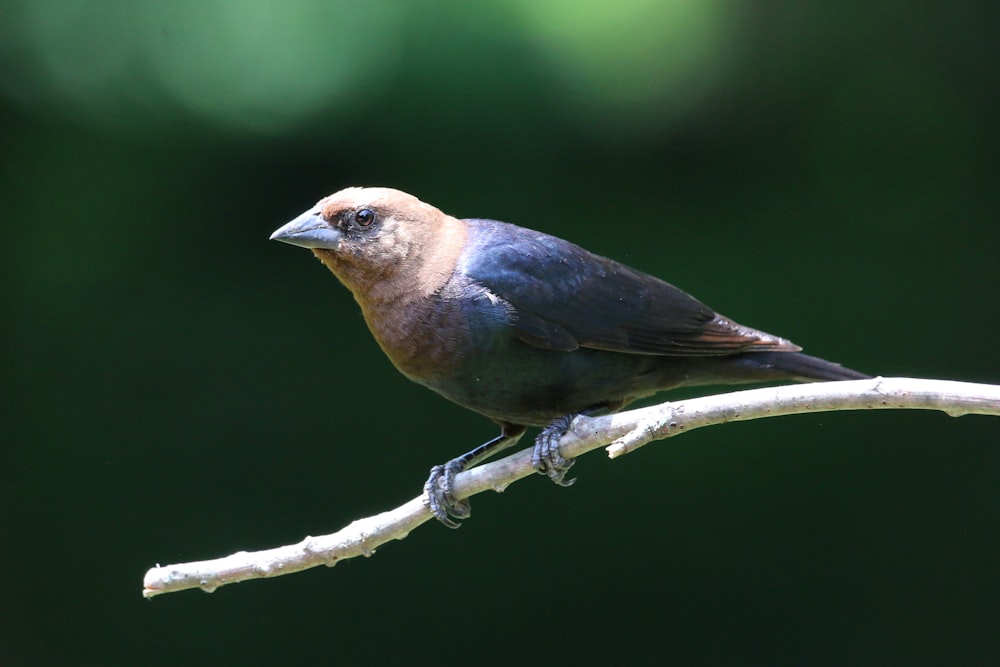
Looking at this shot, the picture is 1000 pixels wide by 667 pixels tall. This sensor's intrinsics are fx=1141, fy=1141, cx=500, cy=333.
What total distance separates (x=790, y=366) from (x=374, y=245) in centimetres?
127

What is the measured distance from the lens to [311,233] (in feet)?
9.99

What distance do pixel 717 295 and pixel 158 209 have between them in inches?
89.1

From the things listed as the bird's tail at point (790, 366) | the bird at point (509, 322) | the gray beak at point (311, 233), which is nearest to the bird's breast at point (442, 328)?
the bird at point (509, 322)

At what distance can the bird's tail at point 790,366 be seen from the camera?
3338 millimetres

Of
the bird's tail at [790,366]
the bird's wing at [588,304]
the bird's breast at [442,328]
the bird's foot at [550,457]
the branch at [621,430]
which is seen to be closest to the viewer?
the branch at [621,430]

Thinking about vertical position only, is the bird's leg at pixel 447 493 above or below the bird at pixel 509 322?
below

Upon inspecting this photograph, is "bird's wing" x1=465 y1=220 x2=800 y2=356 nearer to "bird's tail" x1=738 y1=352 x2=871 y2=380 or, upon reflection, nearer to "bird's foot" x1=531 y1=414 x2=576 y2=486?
"bird's tail" x1=738 y1=352 x2=871 y2=380

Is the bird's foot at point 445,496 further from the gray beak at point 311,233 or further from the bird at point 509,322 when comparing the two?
the gray beak at point 311,233

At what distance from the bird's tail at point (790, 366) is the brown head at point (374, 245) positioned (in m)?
0.94

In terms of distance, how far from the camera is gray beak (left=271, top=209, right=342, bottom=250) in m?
3.03

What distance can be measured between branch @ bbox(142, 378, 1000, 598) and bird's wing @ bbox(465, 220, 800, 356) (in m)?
0.36

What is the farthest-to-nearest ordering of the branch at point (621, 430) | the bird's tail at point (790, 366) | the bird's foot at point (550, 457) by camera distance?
the bird's tail at point (790, 366) < the bird's foot at point (550, 457) < the branch at point (621, 430)

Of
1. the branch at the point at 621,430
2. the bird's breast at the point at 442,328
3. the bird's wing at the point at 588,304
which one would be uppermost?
the bird's wing at the point at 588,304

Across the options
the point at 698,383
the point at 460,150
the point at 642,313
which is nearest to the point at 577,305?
the point at 642,313
